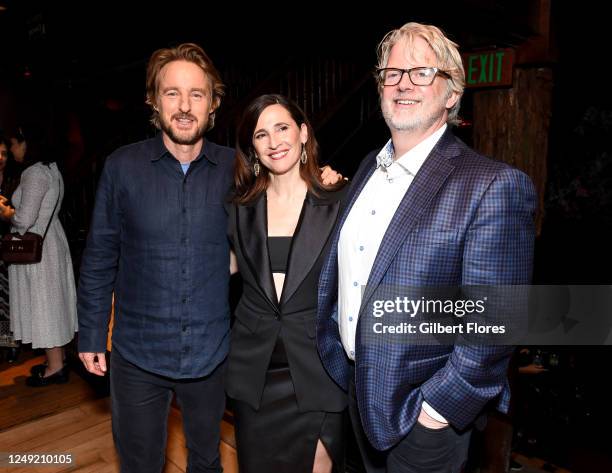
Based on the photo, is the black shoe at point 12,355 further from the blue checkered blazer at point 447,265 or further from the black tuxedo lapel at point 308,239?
the blue checkered blazer at point 447,265

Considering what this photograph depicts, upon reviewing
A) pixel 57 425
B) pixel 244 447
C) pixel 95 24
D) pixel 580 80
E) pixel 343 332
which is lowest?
pixel 57 425

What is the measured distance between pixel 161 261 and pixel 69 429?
6.50 feet

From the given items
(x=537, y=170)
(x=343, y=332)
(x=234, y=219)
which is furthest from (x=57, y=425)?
(x=537, y=170)

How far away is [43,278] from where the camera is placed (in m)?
3.77

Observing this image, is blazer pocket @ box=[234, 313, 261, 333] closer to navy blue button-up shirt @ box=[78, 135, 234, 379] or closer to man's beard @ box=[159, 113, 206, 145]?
navy blue button-up shirt @ box=[78, 135, 234, 379]

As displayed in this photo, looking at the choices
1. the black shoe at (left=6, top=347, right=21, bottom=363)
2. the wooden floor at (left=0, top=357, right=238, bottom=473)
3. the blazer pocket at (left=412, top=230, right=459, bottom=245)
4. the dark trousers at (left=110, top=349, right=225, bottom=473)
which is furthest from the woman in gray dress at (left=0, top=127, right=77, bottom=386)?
the blazer pocket at (left=412, top=230, right=459, bottom=245)

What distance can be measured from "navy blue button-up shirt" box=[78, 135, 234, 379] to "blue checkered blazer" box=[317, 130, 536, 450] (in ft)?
2.47

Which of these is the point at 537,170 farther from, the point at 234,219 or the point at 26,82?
the point at 26,82

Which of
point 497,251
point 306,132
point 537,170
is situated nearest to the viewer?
point 497,251

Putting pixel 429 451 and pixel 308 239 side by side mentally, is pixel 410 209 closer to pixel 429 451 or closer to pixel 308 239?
pixel 308 239

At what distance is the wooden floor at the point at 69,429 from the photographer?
2.85 meters

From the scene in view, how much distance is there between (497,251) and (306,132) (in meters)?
1.08

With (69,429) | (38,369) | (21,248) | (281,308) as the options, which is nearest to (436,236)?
(281,308)

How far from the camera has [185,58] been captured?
205cm
